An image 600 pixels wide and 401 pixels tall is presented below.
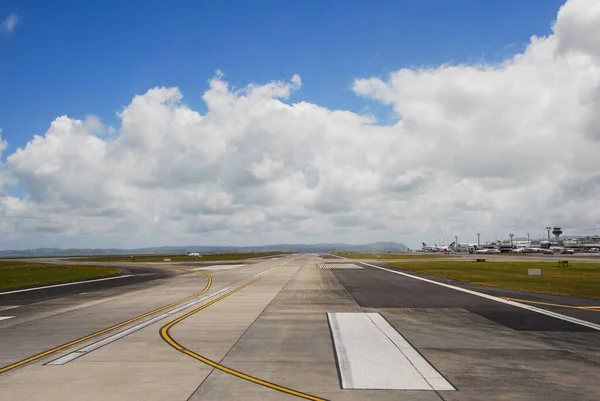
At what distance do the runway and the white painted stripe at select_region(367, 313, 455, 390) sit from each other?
0.18ft

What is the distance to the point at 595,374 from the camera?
9.95 meters

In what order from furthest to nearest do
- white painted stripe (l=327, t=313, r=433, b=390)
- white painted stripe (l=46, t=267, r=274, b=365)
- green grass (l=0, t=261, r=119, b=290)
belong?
green grass (l=0, t=261, r=119, b=290), white painted stripe (l=46, t=267, r=274, b=365), white painted stripe (l=327, t=313, r=433, b=390)

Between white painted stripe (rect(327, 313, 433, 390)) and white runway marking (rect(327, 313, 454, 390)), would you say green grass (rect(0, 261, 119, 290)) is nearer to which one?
white painted stripe (rect(327, 313, 433, 390))

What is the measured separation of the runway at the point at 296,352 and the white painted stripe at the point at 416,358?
0.05 meters

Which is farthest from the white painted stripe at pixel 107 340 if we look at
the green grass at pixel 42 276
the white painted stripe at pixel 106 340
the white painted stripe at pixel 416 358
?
the green grass at pixel 42 276

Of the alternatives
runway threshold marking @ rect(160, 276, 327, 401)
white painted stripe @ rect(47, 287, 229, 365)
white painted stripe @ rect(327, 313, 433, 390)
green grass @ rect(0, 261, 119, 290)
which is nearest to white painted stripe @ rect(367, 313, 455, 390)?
white painted stripe @ rect(327, 313, 433, 390)

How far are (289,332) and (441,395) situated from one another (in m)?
7.14

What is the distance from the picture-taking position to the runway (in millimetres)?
8727

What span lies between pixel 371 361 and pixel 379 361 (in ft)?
0.71

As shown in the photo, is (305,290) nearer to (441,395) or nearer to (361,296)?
(361,296)

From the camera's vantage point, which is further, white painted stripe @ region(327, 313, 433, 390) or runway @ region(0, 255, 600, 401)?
white painted stripe @ region(327, 313, 433, 390)

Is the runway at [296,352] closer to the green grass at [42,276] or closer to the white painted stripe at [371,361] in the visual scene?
the white painted stripe at [371,361]

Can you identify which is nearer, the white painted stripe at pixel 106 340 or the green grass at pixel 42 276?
Result: the white painted stripe at pixel 106 340

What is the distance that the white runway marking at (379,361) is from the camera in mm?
9172
